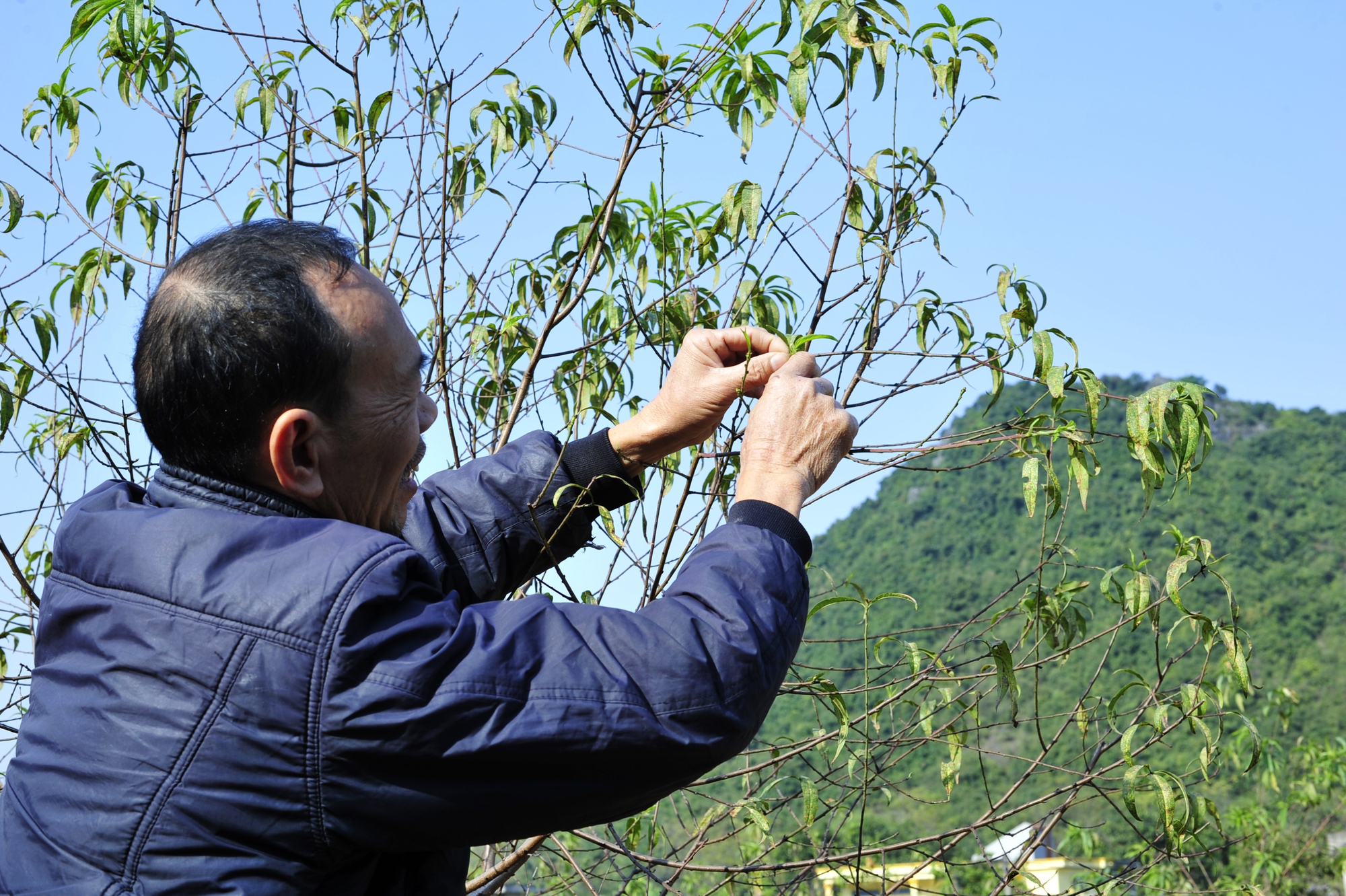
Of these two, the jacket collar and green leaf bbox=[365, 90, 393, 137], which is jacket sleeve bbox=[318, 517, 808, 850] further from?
green leaf bbox=[365, 90, 393, 137]

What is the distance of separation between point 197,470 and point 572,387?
1573 mm

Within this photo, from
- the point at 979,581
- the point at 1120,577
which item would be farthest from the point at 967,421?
the point at 1120,577

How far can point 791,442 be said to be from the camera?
1.25 metres

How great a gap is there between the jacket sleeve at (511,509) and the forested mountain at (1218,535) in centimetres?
1613

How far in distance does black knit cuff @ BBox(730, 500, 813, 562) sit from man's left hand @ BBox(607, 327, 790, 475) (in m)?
0.48

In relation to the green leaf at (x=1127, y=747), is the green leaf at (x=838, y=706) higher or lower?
higher

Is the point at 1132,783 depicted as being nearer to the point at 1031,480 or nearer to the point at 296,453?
the point at 1031,480

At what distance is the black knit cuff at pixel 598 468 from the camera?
183 cm

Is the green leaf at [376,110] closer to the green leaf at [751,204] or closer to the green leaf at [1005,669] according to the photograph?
the green leaf at [751,204]

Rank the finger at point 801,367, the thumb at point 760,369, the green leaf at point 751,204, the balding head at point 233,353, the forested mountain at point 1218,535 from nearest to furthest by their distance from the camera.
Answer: the balding head at point 233,353 < the finger at point 801,367 < the thumb at point 760,369 < the green leaf at point 751,204 < the forested mountain at point 1218,535

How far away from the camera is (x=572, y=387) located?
266cm

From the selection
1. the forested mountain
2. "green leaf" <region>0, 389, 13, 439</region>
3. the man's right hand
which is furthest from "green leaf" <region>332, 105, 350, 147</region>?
the forested mountain

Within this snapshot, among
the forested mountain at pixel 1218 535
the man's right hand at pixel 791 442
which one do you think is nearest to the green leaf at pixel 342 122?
the man's right hand at pixel 791 442

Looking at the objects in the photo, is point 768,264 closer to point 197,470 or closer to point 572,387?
point 572,387
